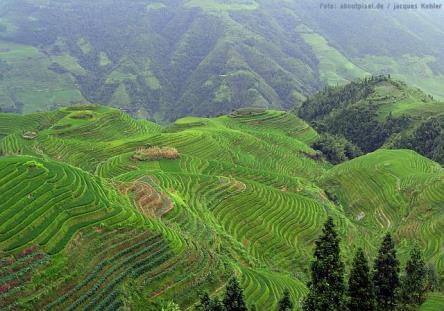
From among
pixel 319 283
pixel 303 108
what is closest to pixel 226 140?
pixel 319 283

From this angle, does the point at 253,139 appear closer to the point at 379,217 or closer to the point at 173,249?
the point at 379,217

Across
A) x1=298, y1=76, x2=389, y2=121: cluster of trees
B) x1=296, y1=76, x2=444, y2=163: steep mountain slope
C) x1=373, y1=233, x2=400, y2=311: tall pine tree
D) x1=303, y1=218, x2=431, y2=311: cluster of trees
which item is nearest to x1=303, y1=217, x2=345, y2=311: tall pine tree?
x1=303, y1=218, x2=431, y2=311: cluster of trees

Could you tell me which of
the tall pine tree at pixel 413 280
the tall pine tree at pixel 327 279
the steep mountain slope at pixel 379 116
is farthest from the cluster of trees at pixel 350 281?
the steep mountain slope at pixel 379 116

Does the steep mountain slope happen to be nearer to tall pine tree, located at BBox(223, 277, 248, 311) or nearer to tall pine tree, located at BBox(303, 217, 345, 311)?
tall pine tree, located at BBox(303, 217, 345, 311)

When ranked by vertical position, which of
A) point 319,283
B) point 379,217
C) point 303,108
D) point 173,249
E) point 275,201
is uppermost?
point 319,283

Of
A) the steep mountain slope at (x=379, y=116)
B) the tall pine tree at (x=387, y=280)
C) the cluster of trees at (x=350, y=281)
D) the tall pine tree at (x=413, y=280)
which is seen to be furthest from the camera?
the steep mountain slope at (x=379, y=116)

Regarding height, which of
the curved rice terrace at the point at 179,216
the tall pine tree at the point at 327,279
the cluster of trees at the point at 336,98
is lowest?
the cluster of trees at the point at 336,98

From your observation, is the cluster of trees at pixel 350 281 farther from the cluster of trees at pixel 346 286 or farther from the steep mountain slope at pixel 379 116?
the steep mountain slope at pixel 379 116
